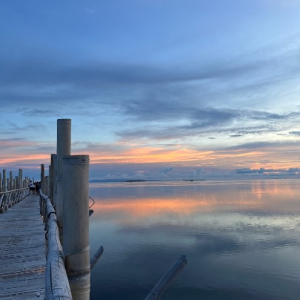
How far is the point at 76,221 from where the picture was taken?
3.98 m

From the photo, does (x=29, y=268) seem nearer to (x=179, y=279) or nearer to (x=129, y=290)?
(x=129, y=290)

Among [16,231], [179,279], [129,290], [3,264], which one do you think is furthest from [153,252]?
[3,264]

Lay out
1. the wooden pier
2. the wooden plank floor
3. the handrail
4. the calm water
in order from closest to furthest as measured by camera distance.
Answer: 1. the handrail
2. the wooden pier
3. the wooden plank floor
4. the calm water

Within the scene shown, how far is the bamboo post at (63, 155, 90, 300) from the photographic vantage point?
3.88 metres

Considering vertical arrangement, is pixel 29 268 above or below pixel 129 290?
above

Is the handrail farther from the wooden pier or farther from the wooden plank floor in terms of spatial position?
the wooden plank floor

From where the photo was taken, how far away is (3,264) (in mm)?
6969

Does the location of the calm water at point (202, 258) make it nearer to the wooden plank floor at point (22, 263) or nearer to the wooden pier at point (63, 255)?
the wooden plank floor at point (22, 263)

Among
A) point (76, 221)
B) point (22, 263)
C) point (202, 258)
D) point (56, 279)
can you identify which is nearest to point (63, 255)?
point (76, 221)

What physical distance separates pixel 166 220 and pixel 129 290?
24.3 m

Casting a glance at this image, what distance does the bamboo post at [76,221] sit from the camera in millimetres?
3877

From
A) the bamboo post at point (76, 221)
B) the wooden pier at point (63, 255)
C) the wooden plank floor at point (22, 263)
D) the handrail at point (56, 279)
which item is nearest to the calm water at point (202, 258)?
the wooden plank floor at point (22, 263)

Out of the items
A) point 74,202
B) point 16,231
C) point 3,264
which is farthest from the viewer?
point 16,231

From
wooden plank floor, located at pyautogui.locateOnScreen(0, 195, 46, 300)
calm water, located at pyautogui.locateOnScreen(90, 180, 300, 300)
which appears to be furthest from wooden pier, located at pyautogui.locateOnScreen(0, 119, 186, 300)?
→ calm water, located at pyautogui.locateOnScreen(90, 180, 300, 300)
